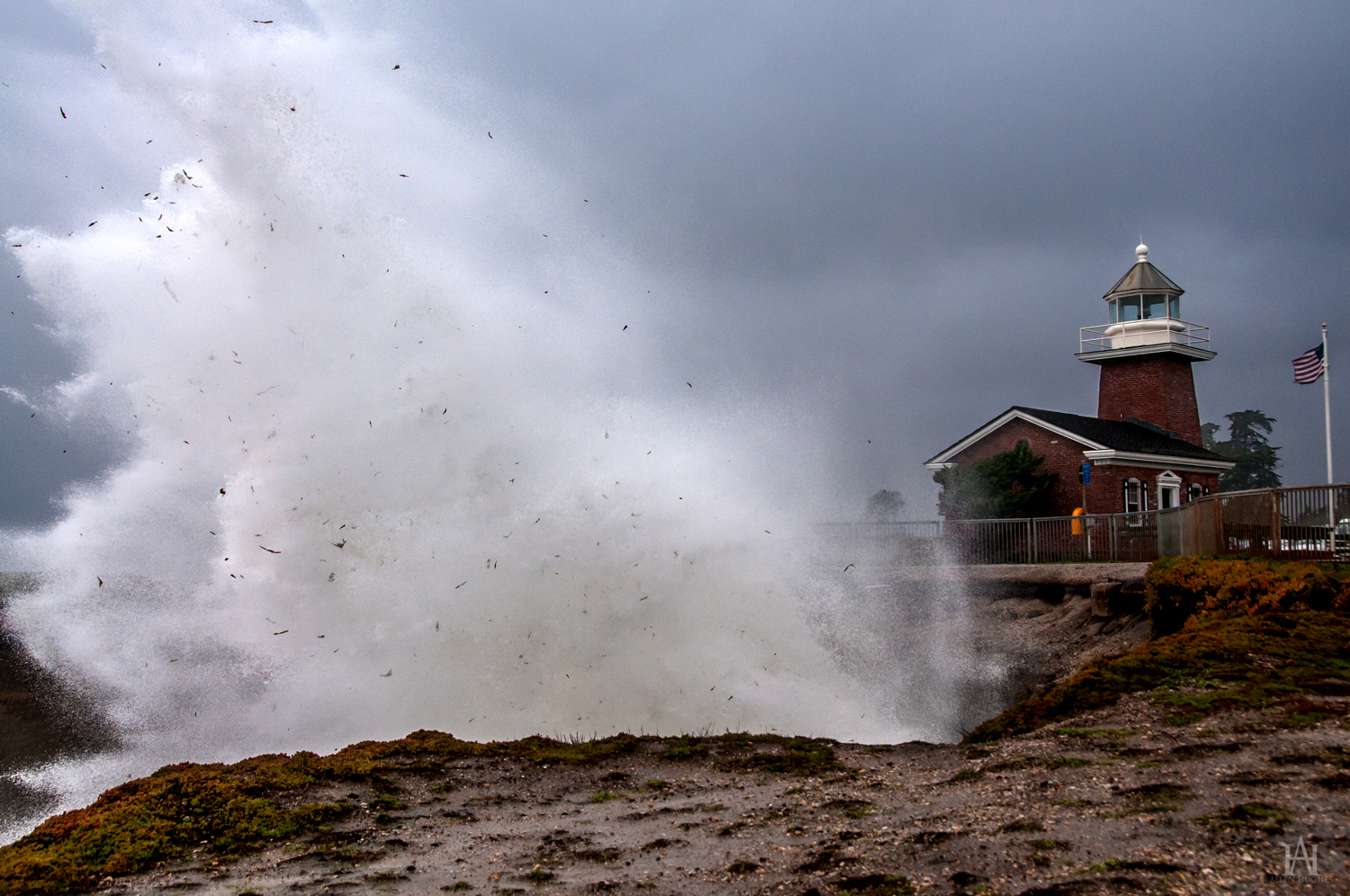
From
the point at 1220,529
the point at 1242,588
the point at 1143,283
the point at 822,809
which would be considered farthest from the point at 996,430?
the point at 822,809

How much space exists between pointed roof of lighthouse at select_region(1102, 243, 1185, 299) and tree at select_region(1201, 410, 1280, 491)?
144 feet

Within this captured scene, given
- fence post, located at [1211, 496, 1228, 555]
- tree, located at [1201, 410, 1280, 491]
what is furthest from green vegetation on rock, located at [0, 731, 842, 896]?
tree, located at [1201, 410, 1280, 491]

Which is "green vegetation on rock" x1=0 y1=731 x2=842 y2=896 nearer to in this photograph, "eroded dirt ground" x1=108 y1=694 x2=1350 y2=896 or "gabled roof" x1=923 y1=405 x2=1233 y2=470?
"eroded dirt ground" x1=108 y1=694 x2=1350 y2=896

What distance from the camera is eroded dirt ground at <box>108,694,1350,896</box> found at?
5.54m

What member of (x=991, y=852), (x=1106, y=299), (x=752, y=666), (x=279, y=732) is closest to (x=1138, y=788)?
(x=991, y=852)

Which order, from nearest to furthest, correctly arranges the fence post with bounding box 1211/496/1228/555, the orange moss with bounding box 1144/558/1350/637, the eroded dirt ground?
the eroded dirt ground → the orange moss with bounding box 1144/558/1350/637 → the fence post with bounding box 1211/496/1228/555

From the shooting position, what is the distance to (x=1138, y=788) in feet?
22.4

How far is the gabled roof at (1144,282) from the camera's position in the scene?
150 ft

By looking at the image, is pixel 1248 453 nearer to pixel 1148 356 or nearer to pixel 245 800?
pixel 1148 356

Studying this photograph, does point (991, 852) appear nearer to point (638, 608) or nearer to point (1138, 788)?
point (1138, 788)

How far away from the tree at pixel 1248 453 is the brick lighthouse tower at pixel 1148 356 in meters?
42.7

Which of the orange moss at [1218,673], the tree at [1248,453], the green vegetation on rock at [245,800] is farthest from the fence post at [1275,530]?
the tree at [1248,453]

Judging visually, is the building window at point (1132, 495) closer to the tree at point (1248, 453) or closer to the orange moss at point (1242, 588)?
the orange moss at point (1242, 588)

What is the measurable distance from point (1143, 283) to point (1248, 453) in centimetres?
5138
